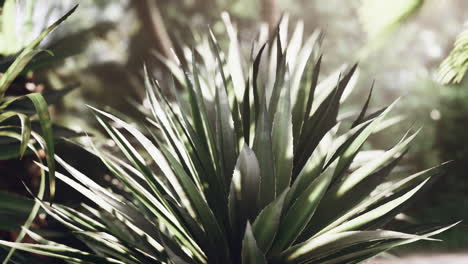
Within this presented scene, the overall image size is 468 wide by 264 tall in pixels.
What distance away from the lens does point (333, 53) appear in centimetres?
1906

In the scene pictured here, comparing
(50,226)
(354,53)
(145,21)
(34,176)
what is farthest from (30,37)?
(354,53)

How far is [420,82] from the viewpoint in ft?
47.7

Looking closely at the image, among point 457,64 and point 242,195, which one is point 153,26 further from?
point 242,195

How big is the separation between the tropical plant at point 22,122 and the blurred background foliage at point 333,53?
0.39 meters

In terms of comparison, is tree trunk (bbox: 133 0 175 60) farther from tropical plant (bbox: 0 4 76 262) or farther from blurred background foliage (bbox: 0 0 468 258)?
tropical plant (bbox: 0 4 76 262)

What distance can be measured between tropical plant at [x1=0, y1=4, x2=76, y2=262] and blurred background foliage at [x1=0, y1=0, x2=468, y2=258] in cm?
39

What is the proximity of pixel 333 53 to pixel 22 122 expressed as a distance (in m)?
17.9

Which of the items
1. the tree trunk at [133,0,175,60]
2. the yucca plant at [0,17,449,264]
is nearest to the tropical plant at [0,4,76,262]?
the yucca plant at [0,17,449,264]

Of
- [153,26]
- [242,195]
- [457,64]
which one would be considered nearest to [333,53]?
[153,26]

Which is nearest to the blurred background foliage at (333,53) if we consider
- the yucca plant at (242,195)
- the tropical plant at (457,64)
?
the tropical plant at (457,64)

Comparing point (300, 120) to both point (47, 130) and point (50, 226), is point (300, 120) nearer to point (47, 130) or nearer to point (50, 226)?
point (47, 130)

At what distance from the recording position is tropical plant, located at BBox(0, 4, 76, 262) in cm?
191

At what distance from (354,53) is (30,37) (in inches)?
638

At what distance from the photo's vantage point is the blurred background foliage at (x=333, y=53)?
3.74 m
